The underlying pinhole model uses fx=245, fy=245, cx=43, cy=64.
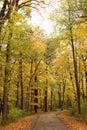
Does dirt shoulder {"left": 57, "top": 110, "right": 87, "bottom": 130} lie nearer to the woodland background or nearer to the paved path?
the paved path

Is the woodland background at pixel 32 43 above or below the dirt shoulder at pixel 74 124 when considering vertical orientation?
above

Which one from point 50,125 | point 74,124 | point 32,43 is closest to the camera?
point 50,125

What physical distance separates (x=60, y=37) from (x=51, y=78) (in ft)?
54.3

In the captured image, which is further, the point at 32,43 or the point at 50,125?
the point at 32,43

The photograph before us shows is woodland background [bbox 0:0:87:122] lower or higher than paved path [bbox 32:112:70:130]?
higher

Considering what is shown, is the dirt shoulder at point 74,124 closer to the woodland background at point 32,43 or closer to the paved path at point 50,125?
the paved path at point 50,125

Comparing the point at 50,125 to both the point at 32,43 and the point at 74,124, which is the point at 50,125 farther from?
the point at 32,43

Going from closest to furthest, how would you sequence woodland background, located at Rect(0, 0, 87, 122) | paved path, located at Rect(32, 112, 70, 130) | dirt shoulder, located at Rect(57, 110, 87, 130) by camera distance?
1. paved path, located at Rect(32, 112, 70, 130)
2. dirt shoulder, located at Rect(57, 110, 87, 130)
3. woodland background, located at Rect(0, 0, 87, 122)

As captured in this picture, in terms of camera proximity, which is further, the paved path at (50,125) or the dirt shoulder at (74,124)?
the dirt shoulder at (74,124)

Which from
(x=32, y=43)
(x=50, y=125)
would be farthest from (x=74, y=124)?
(x=32, y=43)

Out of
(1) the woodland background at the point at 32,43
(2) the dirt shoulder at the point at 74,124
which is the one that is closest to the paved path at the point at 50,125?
(2) the dirt shoulder at the point at 74,124

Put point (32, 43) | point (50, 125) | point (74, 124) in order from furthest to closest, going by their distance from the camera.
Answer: point (32, 43), point (74, 124), point (50, 125)

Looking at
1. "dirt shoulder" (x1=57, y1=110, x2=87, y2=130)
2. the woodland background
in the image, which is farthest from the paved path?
the woodland background

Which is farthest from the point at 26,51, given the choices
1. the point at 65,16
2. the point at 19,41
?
the point at 65,16
